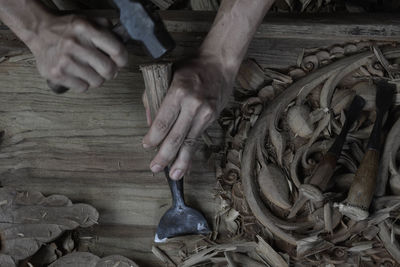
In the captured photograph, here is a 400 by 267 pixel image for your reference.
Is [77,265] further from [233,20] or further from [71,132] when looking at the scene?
[233,20]

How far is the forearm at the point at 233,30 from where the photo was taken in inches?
36.4

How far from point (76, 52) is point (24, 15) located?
5.7 inches

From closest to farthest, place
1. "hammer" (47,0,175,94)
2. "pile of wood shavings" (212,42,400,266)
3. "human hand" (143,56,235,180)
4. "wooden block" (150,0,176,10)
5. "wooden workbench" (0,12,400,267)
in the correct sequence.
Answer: "hammer" (47,0,175,94)
"human hand" (143,56,235,180)
"pile of wood shavings" (212,42,400,266)
"wooden workbench" (0,12,400,267)
"wooden block" (150,0,176,10)

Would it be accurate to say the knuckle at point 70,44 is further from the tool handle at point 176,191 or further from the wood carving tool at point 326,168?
the wood carving tool at point 326,168

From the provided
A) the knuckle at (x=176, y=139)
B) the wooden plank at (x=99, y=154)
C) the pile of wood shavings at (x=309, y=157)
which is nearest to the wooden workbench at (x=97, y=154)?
the wooden plank at (x=99, y=154)

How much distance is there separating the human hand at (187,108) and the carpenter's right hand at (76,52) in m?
0.13

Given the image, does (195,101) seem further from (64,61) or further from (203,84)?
(64,61)

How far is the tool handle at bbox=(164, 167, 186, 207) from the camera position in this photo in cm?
107

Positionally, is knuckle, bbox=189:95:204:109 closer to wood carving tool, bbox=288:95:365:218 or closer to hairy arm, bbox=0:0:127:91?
hairy arm, bbox=0:0:127:91

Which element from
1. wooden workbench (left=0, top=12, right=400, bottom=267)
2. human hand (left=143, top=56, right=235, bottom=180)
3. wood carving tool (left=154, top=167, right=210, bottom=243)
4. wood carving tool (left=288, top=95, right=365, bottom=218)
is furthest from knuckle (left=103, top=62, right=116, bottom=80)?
wood carving tool (left=288, top=95, right=365, bottom=218)

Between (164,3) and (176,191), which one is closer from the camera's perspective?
(176,191)

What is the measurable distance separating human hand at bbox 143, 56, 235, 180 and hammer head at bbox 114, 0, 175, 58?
0.10m

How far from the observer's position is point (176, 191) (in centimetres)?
108

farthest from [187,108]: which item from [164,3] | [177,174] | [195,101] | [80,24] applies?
[164,3]
